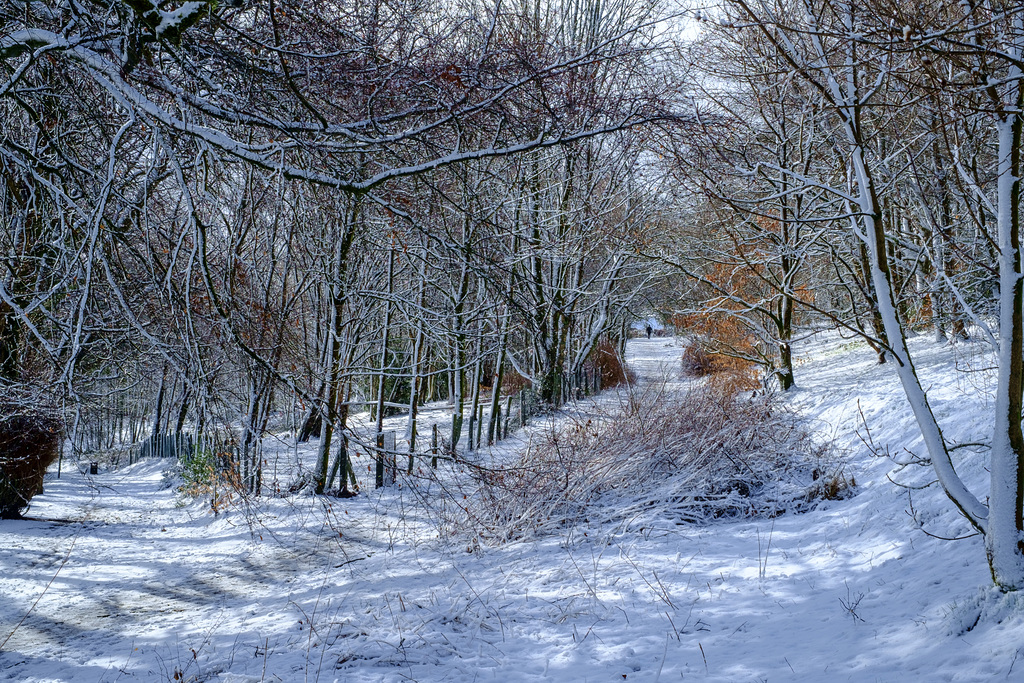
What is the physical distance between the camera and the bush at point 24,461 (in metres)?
9.13

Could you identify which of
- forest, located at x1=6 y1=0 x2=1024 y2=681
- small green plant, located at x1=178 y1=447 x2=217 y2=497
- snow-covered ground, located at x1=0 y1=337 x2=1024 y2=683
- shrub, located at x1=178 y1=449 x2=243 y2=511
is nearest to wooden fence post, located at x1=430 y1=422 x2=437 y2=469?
forest, located at x1=6 y1=0 x2=1024 y2=681

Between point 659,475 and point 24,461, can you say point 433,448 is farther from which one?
point 24,461

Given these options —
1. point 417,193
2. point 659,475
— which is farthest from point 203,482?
point 417,193

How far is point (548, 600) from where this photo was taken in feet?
18.4

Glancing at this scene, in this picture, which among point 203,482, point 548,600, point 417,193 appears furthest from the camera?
point 203,482

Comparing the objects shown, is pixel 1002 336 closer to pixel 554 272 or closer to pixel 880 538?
pixel 880 538

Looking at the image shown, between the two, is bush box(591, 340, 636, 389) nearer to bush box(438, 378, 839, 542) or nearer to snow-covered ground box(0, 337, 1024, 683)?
bush box(438, 378, 839, 542)

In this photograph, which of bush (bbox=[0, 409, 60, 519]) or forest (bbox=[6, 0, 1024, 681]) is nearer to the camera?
forest (bbox=[6, 0, 1024, 681])

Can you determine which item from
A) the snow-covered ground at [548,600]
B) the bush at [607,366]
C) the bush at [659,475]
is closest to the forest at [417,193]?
the bush at [659,475]

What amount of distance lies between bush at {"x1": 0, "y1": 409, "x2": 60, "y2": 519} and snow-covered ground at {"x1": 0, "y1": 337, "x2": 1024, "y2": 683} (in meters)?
0.90

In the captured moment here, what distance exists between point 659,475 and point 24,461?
29.5 ft

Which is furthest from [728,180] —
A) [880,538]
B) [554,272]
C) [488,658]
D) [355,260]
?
[488,658]

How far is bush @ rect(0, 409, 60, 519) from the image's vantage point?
30.0 ft

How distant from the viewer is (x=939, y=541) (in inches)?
203
